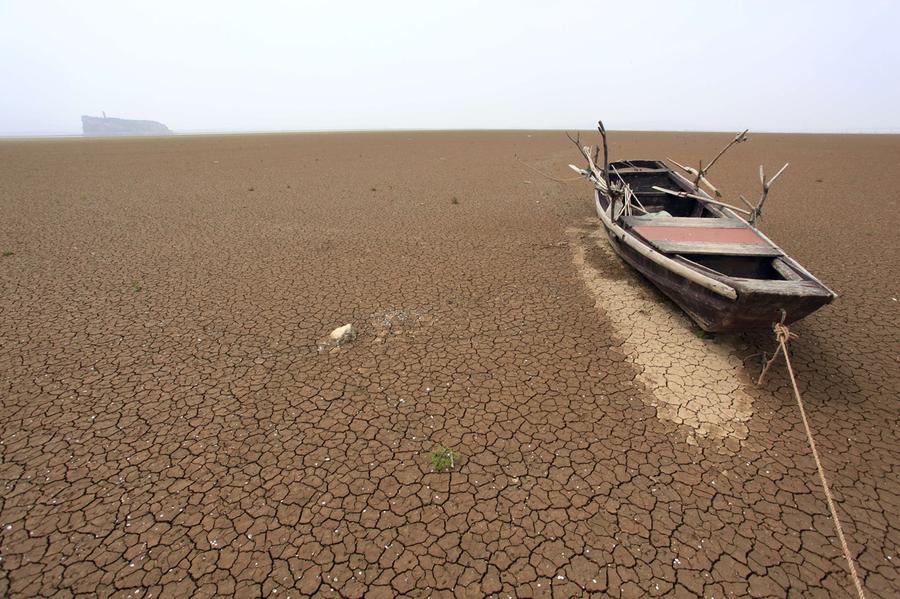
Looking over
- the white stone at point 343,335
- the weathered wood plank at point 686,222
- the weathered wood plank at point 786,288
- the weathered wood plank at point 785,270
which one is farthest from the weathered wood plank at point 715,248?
the white stone at point 343,335

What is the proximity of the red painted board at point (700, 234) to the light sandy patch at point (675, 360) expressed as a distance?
97 centimetres

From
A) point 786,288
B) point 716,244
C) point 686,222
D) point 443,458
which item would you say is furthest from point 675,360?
point 443,458

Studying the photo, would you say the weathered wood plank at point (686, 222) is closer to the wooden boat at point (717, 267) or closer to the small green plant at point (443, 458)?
the wooden boat at point (717, 267)

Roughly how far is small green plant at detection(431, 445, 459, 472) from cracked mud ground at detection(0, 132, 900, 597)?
0.31 ft

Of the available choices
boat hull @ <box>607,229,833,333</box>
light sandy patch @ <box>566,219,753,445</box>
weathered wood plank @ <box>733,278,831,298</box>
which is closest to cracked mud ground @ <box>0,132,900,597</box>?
light sandy patch @ <box>566,219,753,445</box>

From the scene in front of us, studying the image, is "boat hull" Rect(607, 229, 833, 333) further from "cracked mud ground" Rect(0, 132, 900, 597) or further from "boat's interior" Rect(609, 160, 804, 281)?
"cracked mud ground" Rect(0, 132, 900, 597)

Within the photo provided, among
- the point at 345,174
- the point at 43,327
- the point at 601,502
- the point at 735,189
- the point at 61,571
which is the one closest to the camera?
the point at 61,571

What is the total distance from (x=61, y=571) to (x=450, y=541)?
272cm

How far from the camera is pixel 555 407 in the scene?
14.0 ft

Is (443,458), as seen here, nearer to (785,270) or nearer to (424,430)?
(424,430)

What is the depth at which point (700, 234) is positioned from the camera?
20.4 ft

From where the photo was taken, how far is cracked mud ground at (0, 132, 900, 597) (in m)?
2.83

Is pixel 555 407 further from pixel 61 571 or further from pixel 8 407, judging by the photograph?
pixel 8 407

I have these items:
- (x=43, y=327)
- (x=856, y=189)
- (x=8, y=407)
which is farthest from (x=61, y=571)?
(x=856, y=189)
